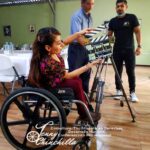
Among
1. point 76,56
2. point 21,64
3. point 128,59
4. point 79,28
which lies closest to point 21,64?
point 21,64

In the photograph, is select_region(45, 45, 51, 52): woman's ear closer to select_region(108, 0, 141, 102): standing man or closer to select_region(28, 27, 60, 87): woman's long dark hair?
select_region(28, 27, 60, 87): woman's long dark hair

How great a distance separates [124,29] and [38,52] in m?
1.70

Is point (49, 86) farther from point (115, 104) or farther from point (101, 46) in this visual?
point (115, 104)

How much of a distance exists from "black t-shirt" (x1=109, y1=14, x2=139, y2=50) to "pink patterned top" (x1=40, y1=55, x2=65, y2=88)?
1.60 metres

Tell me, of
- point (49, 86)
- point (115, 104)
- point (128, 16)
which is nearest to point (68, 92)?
point (49, 86)

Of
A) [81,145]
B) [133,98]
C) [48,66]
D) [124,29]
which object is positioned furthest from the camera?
[133,98]

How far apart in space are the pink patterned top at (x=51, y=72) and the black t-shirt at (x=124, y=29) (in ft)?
5.24

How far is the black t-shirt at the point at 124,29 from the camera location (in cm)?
305

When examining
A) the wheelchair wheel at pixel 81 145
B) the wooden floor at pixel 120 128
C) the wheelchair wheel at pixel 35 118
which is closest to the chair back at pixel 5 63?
the wooden floor at pixel 120 128

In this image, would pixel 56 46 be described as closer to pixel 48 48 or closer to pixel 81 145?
pixel 48 48

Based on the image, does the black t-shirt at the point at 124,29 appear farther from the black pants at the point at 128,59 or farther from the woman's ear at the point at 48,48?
the woman's ear at the point at 48,48

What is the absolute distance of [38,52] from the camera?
5.79ft

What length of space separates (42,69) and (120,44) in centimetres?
171

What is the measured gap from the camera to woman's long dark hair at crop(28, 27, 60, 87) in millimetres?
1741
